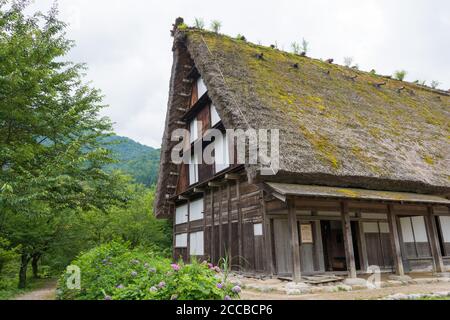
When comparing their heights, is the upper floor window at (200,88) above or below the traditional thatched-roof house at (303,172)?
above

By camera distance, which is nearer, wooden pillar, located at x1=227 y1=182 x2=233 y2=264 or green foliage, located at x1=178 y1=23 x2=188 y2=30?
wooden pillar, located at x1=227 y1=182 x2=233 y2=264

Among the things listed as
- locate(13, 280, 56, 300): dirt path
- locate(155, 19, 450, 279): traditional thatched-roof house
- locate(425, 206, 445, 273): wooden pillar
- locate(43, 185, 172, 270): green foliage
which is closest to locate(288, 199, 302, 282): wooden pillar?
locate(155, 19, 450, 279): traditional thatched-roof house

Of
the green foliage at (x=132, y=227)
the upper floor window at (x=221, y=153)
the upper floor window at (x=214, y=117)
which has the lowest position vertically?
the green foliage at (x=132, y=227)

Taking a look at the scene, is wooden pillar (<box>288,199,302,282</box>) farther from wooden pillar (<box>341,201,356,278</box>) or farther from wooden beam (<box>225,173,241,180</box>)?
wooden beam (<box>225,173,241,180</box>)

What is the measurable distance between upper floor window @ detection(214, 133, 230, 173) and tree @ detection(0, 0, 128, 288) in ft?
13.0

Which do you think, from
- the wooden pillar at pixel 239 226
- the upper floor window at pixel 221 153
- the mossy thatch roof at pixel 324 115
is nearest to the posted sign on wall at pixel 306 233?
the mossy thatch roof at pixel 324 115

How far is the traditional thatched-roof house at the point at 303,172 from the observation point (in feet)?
26.8

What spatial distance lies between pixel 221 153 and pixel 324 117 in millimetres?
3648

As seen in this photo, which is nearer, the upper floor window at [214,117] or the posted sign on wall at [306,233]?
the posted sign on wall at [306,233]

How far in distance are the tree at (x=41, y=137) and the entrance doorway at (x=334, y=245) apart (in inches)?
303

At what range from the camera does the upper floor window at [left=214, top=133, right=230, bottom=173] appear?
33.8 feet

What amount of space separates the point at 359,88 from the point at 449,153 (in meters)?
4.57

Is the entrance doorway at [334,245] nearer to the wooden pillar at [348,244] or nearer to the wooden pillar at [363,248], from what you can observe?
the wooden pillar at [363,248]

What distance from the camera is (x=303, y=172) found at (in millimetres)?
7688
